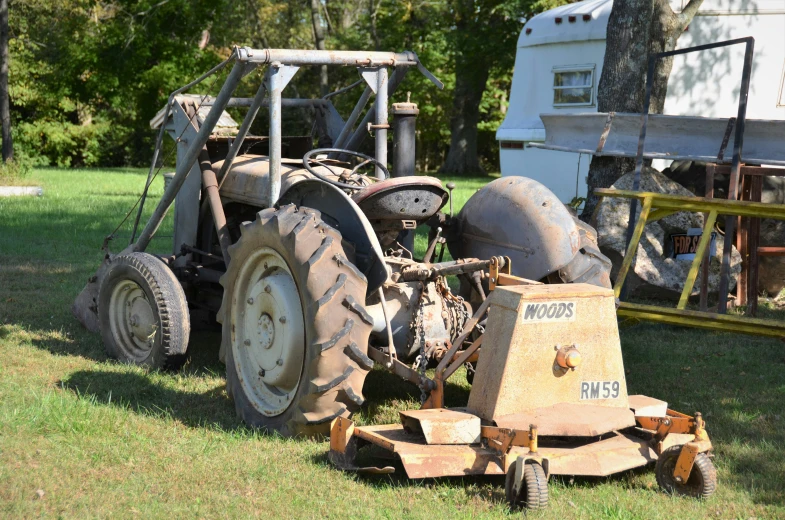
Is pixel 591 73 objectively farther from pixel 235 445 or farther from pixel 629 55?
pixel 235 445

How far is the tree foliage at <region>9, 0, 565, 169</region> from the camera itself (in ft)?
105

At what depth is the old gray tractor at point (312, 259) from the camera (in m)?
4.36

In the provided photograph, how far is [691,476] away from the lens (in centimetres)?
402

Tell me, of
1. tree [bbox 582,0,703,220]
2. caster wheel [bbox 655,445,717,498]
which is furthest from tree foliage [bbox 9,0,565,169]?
caster wheel [bbox 655,445,717,498]

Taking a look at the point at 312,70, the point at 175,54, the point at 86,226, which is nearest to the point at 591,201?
the point at 86,226

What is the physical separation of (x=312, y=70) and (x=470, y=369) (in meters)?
28.8

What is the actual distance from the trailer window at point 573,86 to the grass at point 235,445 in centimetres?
876

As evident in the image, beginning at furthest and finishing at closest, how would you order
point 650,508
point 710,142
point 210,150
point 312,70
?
1. point 312,70
2. point 710,142
3. point 210,150
4. point 650,508

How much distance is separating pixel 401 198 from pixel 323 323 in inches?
32.9

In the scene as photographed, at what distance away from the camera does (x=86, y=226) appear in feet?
42.5

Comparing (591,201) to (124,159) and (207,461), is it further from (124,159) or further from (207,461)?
(124,159)

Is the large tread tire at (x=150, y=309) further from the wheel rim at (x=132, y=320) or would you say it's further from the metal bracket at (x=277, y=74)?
the metal bracket at (x=277, y=74)

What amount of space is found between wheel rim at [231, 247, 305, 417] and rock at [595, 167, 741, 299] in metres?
4.14

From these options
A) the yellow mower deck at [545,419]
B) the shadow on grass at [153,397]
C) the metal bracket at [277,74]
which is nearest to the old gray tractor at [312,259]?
the metal bracket at [277,74]
